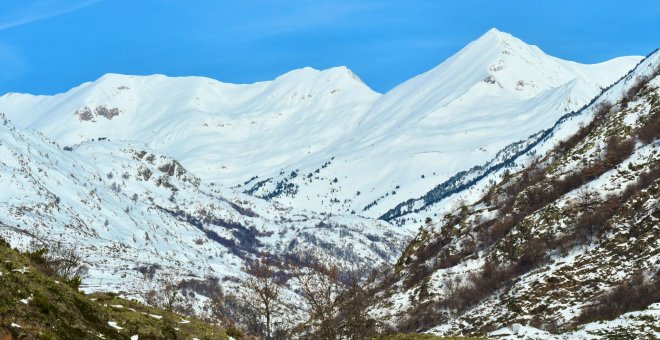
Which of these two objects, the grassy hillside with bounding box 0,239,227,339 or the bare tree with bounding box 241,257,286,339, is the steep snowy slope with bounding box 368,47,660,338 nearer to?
the bare tree with bounding box 241,257,286,339

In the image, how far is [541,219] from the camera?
377 feet

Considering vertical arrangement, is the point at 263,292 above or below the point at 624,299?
above

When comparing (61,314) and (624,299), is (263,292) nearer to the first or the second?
(624,299)

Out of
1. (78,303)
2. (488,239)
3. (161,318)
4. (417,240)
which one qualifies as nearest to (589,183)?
(488,239)

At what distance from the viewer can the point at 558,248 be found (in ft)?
342

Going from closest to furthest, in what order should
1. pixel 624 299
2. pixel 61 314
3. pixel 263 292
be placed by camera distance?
pixel 61 314
pixel 263 292
pixel 624 299

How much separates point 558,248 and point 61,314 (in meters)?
86.3

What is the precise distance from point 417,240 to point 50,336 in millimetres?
134602

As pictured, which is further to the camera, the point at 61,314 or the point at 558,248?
the point at 558,248

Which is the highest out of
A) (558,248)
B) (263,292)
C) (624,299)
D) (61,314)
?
(558,248)

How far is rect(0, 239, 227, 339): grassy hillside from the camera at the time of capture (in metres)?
27.4

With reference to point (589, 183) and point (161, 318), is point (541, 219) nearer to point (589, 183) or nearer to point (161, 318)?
point (589, 183)

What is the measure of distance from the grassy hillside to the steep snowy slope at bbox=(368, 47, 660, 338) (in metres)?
31.3

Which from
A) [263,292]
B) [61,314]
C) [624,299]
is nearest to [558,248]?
[624,299]
